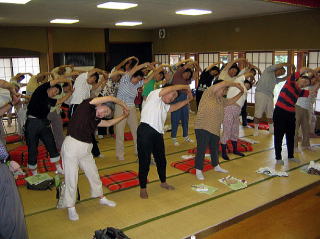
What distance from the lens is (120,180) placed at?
4.72 m

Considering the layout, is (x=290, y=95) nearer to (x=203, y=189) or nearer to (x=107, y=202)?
(x=203, y=189)

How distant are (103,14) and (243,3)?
3275 millimetres

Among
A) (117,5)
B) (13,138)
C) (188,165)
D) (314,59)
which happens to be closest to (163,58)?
(314,59)

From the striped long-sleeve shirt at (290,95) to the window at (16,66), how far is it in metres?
8.61

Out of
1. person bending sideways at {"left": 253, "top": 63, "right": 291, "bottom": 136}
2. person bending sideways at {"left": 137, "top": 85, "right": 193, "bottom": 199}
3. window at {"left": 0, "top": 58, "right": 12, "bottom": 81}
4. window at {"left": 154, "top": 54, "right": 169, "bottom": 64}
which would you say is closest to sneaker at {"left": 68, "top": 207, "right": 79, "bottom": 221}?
person bending sideways at {"left": 137, "top": 85, "right": 193, "bottom": 199}

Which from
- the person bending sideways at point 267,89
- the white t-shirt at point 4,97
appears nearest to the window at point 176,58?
the person bending sideways at point 267,89

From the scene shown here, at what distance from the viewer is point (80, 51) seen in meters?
11.4

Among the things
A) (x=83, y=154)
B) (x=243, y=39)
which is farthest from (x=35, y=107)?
(x=243, y=39)

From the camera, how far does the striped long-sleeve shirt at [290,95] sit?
502 cm

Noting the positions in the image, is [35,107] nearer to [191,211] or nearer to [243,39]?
[191,211]

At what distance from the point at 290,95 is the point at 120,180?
2.87 meters

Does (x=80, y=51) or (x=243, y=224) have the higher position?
(x=80, y=51)

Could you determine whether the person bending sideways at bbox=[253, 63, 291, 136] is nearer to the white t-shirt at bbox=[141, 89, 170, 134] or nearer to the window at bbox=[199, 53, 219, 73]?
the window at bbox=[199, 53, 219, 73]

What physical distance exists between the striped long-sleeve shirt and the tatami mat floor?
97 centimetres
